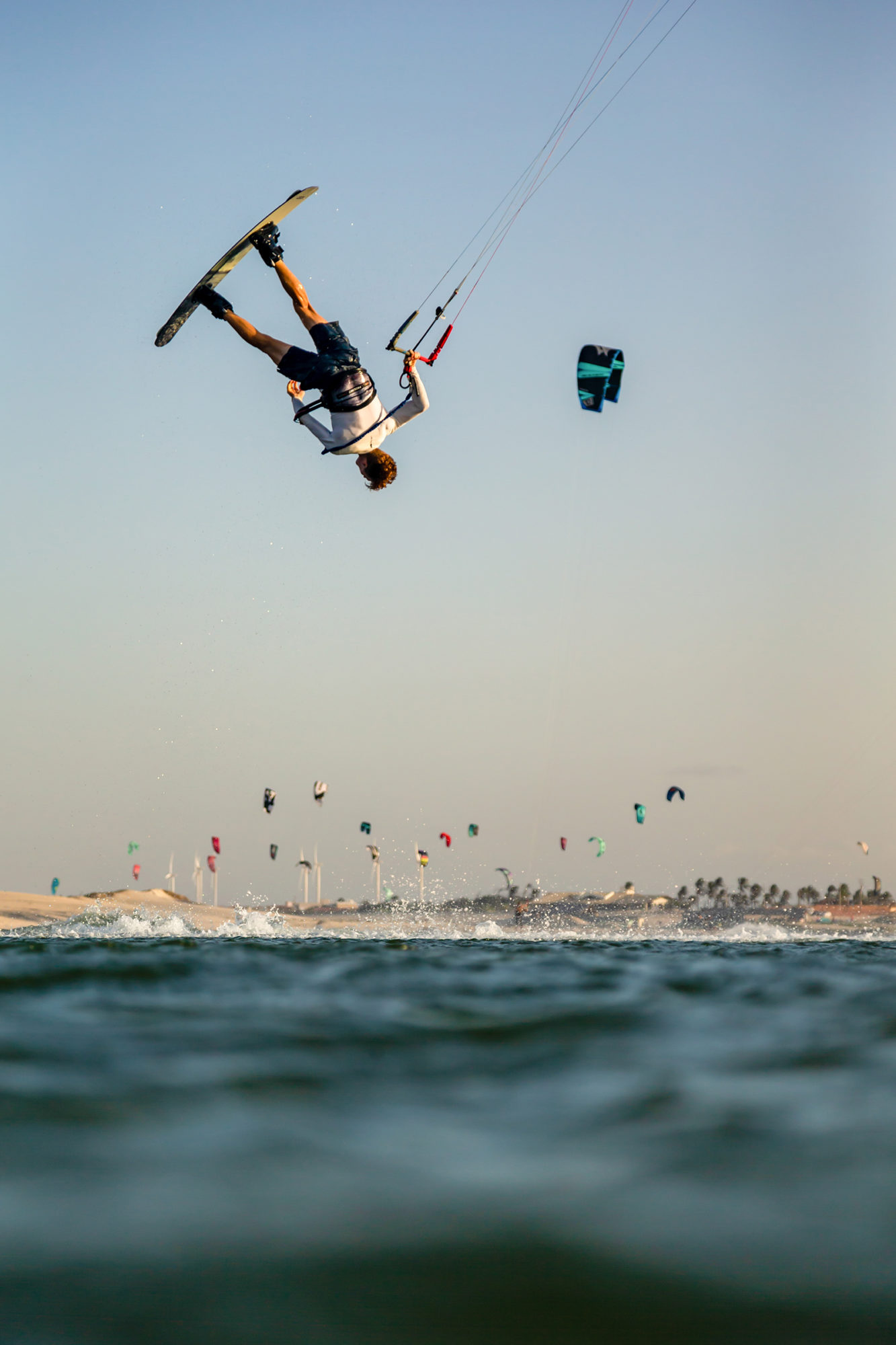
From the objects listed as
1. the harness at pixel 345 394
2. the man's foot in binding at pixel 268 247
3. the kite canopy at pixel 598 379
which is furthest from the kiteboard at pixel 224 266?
the kite canopy at pixel 598 379

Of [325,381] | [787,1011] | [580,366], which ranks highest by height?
[580,366]

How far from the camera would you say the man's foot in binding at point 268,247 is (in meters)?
8.73

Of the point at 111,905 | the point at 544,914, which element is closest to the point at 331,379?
the point at 111,905

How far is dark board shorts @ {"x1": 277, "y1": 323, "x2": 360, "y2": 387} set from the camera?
8133mm

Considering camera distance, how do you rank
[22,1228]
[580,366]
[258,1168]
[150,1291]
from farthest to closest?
1. [580,366]
2. [258,1168]
3. [22,1228]
4. [150,1291]

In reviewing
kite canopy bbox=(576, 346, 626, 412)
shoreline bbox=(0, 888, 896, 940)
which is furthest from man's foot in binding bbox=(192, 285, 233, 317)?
shoreline bbox=(0, 888, 896, 940)

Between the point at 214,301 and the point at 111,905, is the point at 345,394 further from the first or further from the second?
the point at 111,905

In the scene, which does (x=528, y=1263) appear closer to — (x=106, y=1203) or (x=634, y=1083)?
(x=106, y=1203)

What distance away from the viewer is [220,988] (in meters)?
5.10

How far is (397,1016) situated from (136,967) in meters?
2.52

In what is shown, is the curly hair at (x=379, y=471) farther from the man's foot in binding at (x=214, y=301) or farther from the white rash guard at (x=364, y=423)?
the man's foot in binding at (x=214, y=301)

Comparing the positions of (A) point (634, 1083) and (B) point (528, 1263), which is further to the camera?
(A) point (634, 1083)

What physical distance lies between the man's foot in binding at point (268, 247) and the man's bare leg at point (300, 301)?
26cm

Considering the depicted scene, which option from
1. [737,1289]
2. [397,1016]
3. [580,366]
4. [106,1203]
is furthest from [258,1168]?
[580,366]
